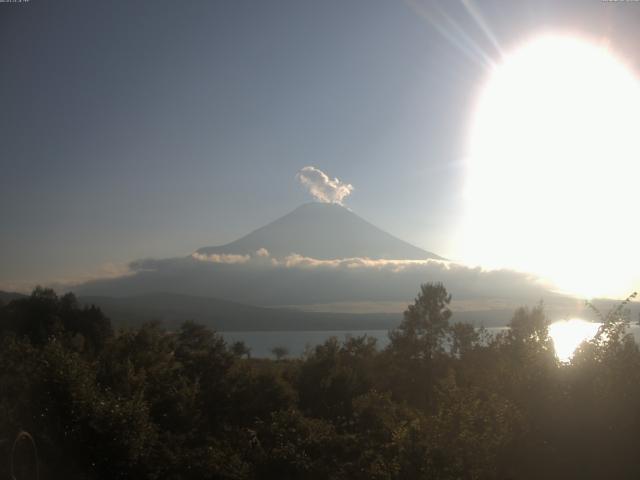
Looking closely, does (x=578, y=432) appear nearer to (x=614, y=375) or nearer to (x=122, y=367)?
(x=614, y=375)

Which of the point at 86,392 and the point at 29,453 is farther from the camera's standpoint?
the point at 86,392

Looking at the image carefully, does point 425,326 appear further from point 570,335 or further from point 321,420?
point 570,335

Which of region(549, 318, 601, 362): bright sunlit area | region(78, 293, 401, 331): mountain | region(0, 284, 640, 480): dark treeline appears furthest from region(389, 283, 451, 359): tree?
region(78, 293, 401, 331): mountain

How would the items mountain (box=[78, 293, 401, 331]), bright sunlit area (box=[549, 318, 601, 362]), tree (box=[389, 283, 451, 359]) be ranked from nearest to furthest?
bright sunlit area (box=[549, 318, 601, 362])
tree (box=[389, 283, 451, 359])
mountain (box=[78, 293, 401, 331])

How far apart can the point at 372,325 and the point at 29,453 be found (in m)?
106

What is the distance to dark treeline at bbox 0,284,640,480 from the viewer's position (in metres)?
8.04

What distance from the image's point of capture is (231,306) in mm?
115500

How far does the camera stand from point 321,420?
55.4ft

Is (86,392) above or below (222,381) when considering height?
above

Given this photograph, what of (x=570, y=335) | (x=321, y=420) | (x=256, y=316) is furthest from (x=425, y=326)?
(x=256, y=316)

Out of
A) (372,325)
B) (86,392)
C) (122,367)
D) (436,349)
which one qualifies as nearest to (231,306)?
(372,325)

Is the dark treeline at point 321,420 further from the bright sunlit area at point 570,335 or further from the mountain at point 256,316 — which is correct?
the mountain at point 256,316

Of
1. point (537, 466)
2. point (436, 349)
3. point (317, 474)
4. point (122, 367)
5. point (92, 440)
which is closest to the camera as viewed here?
point (537, 466)

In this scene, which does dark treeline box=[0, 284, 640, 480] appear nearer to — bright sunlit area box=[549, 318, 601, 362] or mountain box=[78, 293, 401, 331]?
bright sunlit area box=[549, 318, 601, 362]
